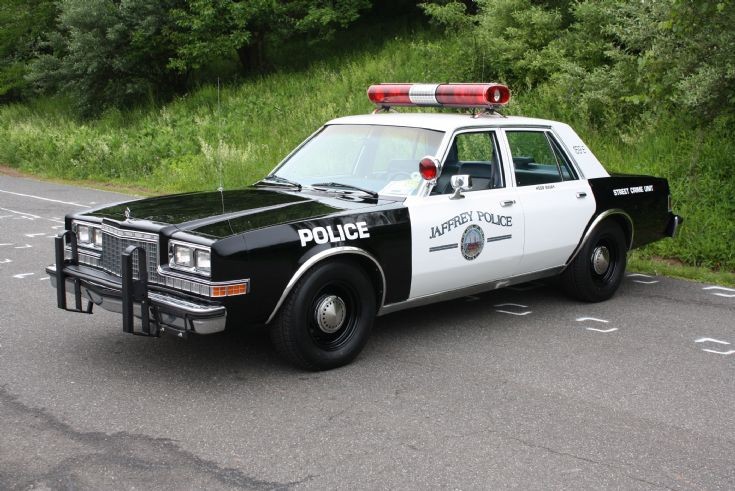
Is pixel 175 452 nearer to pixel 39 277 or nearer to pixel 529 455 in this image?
pixel 529 455

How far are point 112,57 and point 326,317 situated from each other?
73.2ft

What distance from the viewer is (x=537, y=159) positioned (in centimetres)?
729

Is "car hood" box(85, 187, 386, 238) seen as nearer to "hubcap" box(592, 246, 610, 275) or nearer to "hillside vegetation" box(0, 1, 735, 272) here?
"hillside vegetation" box(0, 1, 735, 272)

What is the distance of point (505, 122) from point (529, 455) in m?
3.40

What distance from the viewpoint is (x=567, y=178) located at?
745 centimetres

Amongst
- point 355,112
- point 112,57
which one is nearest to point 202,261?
point 355,112

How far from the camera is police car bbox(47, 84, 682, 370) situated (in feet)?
17.1

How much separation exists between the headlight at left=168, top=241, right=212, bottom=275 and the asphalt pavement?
742 mm

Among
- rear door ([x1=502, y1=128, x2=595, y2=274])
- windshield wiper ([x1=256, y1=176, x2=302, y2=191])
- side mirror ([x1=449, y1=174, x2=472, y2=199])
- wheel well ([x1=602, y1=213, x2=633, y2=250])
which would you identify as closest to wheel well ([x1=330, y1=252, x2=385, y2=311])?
side mirror ([x1=449, y1=174, x2=472, y2=199])

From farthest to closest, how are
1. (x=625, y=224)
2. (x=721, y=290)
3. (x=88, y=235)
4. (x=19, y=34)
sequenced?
(x=19, y=34) → (x=721, y=290) → (x=625, y=224) → (x=88, y=235)

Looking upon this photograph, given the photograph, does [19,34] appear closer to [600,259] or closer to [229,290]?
[600,259]

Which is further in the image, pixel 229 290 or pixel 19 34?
pixel 19 34

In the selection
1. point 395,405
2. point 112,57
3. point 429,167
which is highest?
point 112,57

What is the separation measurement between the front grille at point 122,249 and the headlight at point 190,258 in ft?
0.44
